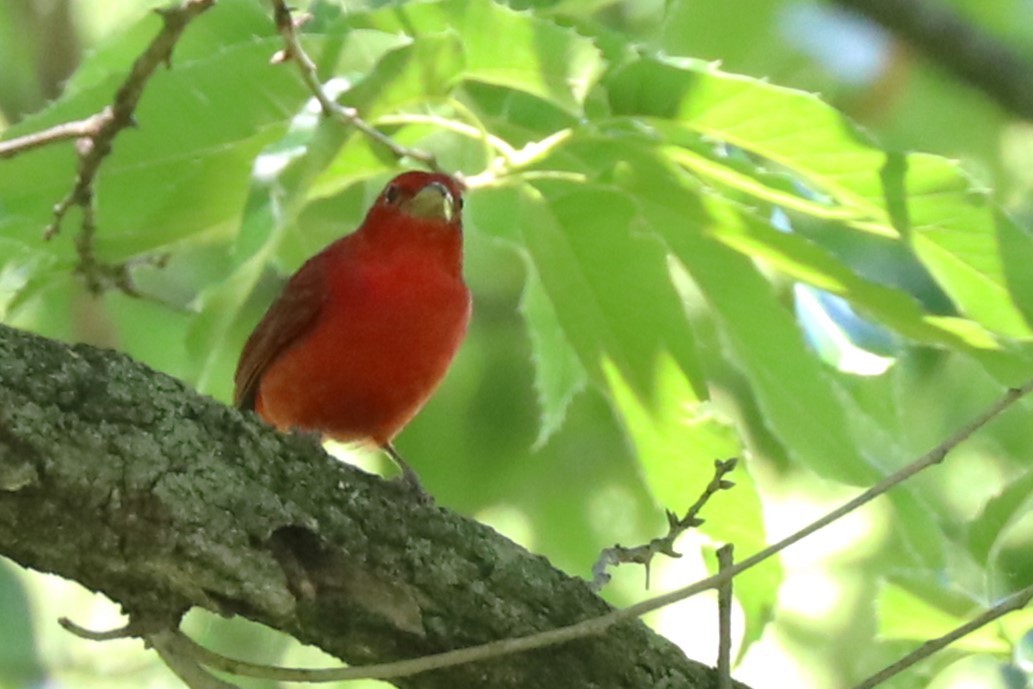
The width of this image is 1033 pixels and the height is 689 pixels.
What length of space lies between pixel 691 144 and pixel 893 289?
36cm

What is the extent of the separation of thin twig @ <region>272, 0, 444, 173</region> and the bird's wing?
3.88 ft

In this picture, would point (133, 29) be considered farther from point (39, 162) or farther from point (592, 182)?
point (592, 182)

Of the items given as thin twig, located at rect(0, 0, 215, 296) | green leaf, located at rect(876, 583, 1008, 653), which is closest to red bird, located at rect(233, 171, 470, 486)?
Result: thin twig, located at rect(0, 0, 215, 296)

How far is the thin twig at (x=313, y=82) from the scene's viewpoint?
1994 mm

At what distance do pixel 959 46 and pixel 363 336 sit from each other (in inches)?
80.4

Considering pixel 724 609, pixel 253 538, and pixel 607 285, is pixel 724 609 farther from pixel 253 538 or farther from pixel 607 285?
pixel 253 538

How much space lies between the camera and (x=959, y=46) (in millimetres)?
4230

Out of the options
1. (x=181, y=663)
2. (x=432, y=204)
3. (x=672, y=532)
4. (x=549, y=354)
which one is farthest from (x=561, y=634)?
(x=432, y=204)

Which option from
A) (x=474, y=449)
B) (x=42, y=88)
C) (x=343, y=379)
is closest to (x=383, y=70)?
(x=343, y=379)

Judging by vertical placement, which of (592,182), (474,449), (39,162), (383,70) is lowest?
(474,449)

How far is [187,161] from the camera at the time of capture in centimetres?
222

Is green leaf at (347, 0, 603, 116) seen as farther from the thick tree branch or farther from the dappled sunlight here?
the thick tree branch

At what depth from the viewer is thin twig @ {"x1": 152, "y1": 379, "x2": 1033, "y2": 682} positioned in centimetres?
202

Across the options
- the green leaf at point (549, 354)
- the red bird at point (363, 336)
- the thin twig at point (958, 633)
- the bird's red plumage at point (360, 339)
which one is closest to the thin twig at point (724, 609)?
the thin twig at point (958, 633)
